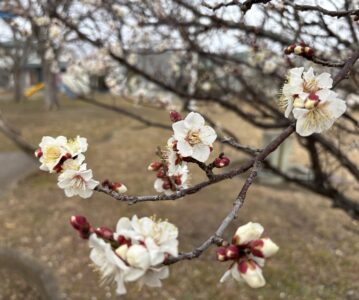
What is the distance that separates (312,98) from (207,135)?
26cm

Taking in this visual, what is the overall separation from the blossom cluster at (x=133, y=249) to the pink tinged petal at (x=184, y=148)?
0.20m

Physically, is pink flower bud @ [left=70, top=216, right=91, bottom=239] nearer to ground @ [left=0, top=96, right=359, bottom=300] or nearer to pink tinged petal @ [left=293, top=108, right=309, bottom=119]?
pink tinged petal @ [left=293, top=108, right=309, bottom=119]

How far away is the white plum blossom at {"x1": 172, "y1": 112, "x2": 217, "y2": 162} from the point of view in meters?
1.01

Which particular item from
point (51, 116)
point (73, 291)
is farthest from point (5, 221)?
point (51, 116)

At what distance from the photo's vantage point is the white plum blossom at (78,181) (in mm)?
1080

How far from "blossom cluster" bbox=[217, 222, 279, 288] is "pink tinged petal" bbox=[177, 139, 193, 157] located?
0.25 m

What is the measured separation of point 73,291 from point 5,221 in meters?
1.94

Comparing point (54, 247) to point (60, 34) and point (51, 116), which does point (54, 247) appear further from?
point (51, 116)

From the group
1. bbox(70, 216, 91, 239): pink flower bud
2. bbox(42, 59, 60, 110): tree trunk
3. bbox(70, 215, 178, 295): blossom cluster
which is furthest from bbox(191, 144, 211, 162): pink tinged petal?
bbox(42, 59, 60, 110): tree trunk

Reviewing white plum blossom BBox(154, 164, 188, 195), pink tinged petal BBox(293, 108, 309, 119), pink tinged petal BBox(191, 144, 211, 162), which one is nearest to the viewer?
pink tinged petal BBox(293, 108, 309, 119)

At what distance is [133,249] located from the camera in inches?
30.5

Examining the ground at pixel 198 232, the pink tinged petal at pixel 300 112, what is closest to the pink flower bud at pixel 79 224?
the pink tinged petal at pixel 300 112

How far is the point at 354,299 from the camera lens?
139 inches

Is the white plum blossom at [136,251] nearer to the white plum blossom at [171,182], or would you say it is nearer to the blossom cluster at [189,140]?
the blossom cluster at [189,140]
